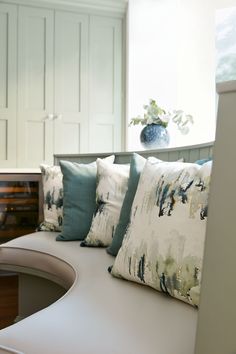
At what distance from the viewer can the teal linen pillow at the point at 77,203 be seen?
6.70 ft

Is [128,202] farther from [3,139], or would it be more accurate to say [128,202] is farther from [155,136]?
[3,139]

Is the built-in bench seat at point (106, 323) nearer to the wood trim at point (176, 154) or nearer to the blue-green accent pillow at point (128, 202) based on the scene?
the blue-green accent pillow at point (128, 202)

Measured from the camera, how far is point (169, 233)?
3.54 feet

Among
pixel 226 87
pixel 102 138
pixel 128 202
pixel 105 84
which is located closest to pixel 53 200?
pixel 128 202

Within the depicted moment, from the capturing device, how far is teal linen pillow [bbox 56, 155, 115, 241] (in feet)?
6.70

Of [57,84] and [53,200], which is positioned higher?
[57,84]

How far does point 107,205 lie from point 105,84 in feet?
6.54

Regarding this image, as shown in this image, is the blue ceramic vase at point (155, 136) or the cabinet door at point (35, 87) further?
the cabinet door at point (35, 87)

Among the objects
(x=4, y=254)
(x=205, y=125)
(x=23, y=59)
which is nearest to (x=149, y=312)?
(x=4, y=254)

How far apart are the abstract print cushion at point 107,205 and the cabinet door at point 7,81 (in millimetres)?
1671

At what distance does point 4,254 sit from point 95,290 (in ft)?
3.08

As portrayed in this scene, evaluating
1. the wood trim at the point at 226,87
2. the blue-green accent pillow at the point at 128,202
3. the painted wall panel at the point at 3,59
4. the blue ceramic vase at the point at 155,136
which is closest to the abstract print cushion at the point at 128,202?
the blue-green accent pillow at the point at 128,202

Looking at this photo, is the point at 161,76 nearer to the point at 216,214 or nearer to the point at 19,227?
the point at 19,227

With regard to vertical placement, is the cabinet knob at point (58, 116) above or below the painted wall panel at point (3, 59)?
below
